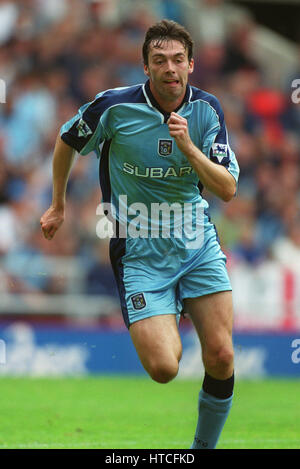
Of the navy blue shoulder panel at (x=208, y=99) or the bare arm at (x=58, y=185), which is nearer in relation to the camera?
the navy blue shoulder panel at (x=208, y=99)

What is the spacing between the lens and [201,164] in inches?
212

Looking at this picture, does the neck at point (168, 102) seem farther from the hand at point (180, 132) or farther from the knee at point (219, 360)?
the knee at point (219, 360)

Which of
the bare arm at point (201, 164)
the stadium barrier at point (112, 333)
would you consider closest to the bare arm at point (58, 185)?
the bare arm at point (201, 164)

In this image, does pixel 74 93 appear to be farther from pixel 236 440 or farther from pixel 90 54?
pixel 236 440

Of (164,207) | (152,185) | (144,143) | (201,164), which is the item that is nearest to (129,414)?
(164,207)

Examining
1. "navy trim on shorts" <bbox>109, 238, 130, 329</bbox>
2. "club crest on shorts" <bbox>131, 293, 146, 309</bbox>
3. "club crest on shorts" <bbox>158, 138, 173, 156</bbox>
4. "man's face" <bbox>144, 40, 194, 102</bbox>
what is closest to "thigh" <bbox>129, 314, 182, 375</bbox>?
"club crest on shorts" <bbox>131, 293, 146, 309</bbox>

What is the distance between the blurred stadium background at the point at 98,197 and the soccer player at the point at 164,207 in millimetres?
6047

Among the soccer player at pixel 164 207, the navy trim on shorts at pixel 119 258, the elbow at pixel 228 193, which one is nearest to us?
the elbow at pixel 228 193

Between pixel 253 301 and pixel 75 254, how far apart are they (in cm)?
256

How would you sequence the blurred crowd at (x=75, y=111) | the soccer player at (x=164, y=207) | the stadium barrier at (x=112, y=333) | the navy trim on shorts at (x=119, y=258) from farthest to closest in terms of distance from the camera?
1. the blurred crowd at (x=75, y=111)
2. the stadium barrier at (x=112, y=333)
3. the navy trim on shorts at (x=119, y=258)
4. the soccer player at (x=164, y=207)

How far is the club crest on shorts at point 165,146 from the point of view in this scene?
5805mm

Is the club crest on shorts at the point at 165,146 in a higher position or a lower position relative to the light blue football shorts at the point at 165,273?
higher

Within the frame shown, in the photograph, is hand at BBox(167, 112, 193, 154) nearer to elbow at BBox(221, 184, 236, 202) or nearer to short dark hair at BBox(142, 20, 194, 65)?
elbow at BBox(221, 184, 236, 202)

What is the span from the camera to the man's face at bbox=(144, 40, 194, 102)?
559 cm
